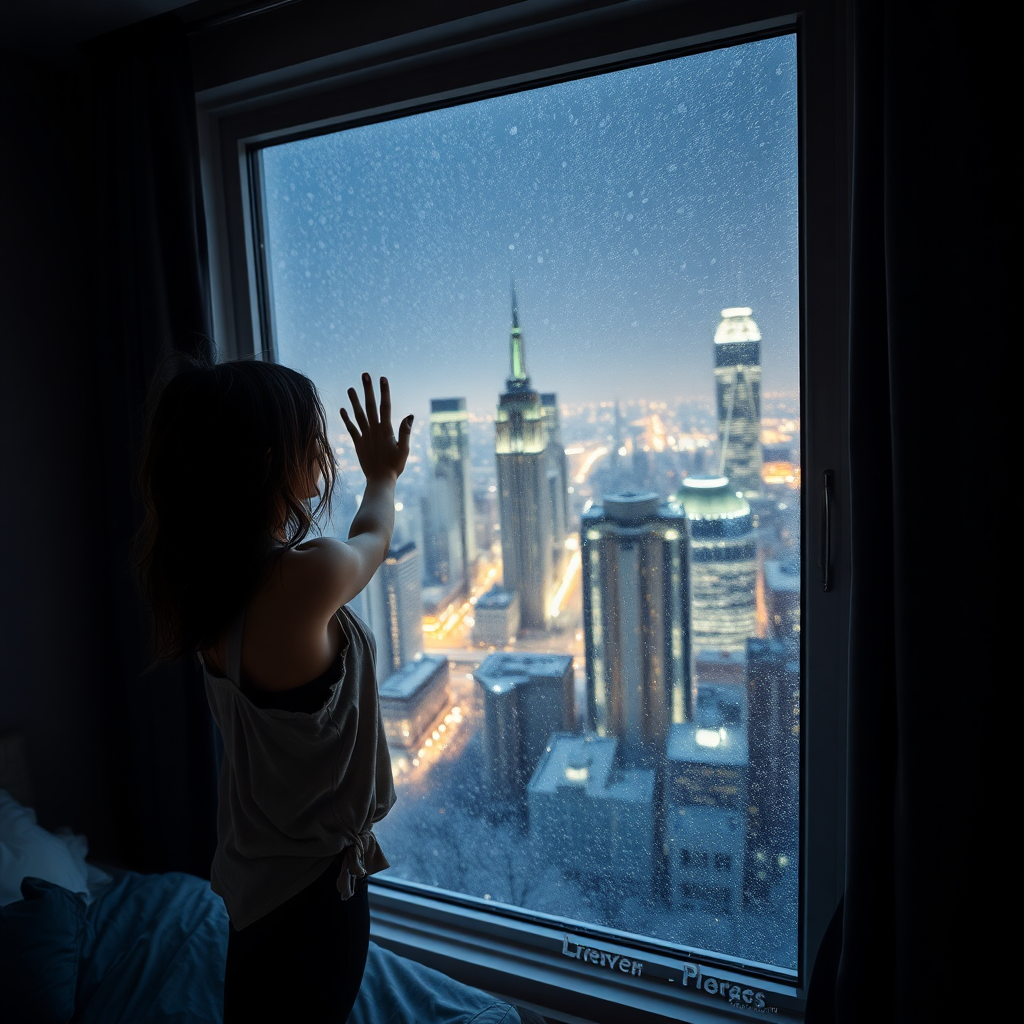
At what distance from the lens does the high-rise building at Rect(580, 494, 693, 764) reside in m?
1.58

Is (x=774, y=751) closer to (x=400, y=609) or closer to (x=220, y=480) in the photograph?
(x=400, y=609)

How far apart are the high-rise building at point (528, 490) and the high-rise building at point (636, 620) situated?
0.09 metres

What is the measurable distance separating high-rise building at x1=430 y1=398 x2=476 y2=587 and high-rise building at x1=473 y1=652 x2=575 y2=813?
0.24 m

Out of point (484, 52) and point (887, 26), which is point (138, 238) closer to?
point (484, 52)

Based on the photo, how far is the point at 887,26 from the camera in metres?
1.07

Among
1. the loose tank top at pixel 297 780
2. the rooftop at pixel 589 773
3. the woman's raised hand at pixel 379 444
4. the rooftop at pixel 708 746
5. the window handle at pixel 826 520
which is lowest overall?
the rooftop at pixel 589 773

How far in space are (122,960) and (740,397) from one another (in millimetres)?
1652

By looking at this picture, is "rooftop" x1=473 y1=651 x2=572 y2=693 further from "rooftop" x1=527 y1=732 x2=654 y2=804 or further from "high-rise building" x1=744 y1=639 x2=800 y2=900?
"high-rise building" x1=744 y1=639 x2=800 y2=900

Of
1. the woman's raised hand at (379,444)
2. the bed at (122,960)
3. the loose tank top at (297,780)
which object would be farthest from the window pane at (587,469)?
the loose tank top at (297,780)

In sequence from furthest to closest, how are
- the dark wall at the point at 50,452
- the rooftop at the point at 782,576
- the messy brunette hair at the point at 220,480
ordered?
the dark wall at the point at 50,452 → the rooftop at the point at 782,576 → the messy brunette hair at the point at 220,480

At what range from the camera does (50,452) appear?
1.95 meters

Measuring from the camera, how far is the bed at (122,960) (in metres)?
1.30

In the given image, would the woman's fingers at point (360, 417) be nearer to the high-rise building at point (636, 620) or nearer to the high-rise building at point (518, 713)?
the high-rise building at point (636, 620)

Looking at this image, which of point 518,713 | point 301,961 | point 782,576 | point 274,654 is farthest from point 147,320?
point 782,576
